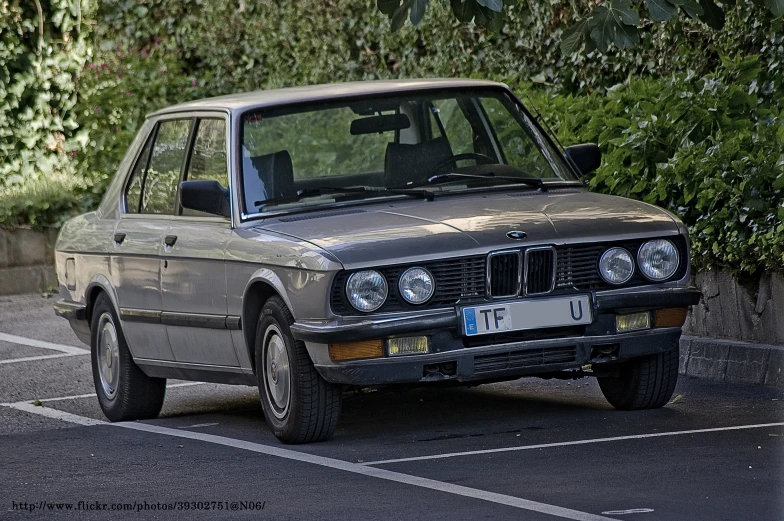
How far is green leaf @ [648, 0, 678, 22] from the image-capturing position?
24.0 feet

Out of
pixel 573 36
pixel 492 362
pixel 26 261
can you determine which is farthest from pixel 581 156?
pixel 26 261

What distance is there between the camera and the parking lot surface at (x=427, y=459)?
5.77m

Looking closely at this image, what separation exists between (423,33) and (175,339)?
308 inches

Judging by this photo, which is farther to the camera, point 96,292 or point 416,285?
point 96,292

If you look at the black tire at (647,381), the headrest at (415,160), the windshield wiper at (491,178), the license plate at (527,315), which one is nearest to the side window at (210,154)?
the headrest at (415,160)

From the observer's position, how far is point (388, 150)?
8.20 metres

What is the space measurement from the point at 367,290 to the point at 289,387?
2.21 ft

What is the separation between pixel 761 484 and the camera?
584 cm

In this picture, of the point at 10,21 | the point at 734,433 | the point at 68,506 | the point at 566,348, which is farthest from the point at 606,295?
the point at 10,21

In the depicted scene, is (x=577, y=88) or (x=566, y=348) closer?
(x=566, y=348)

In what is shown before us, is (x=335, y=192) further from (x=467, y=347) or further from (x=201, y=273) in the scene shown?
(x=467, y=347)

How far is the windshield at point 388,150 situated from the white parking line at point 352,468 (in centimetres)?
118

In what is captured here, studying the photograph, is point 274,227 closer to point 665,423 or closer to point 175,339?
point 175,339

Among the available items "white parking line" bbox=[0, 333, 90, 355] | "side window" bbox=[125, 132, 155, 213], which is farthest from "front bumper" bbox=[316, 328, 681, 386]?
"white parking line" bbox=[0, 333, 90, 355]
